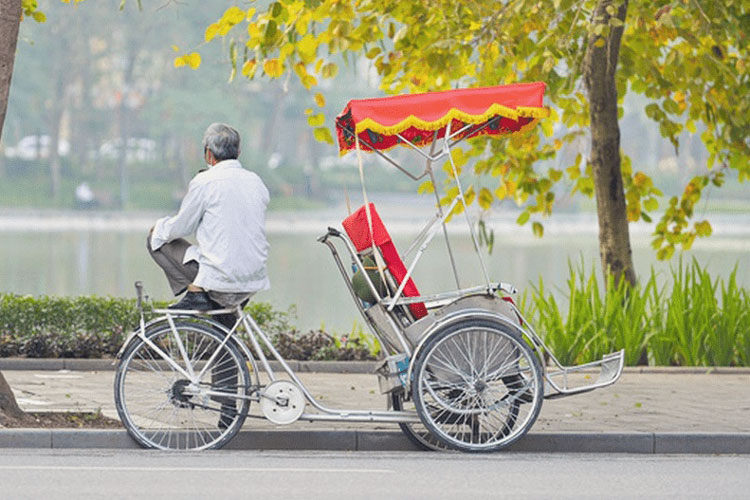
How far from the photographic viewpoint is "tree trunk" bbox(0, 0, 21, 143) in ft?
31.8

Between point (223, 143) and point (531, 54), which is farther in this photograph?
point (531, 54)

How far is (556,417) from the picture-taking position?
10.4 meters

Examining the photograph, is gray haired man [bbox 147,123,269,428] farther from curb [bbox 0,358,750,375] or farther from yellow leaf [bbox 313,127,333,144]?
yellow leaf [bbox 313,127,333,144]

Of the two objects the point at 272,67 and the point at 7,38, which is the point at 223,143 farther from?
the point at 272,67

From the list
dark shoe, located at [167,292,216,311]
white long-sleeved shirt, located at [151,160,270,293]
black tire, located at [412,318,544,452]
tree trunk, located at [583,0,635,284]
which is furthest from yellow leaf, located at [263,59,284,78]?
black tire, located at [412,318,544,452]

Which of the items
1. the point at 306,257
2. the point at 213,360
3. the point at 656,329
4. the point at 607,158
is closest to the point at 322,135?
the point at 607,158

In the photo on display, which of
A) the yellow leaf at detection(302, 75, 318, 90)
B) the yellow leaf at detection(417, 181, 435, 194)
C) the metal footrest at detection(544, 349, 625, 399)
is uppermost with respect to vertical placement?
the yellow leaf at detection(302, 75, 318, 90)

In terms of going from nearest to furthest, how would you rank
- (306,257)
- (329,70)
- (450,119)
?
(450,119), (329,70), (306,257)

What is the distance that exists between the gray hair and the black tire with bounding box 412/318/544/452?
69.3 inches

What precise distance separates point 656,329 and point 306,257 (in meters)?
33.9

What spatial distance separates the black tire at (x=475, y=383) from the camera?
889 centimetres

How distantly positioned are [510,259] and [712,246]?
18.2 m

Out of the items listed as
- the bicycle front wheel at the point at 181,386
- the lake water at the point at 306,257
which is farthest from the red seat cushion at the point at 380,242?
the lake water at the point at 306,257

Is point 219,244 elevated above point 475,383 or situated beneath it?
elevated above
